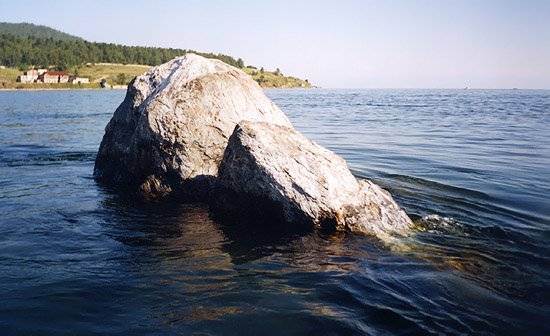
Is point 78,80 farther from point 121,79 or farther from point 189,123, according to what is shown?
point 189,123

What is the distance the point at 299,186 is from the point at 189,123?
393 centimetres

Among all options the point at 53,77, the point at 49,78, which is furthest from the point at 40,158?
the point at 49,78

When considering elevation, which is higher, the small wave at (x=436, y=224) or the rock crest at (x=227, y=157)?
the rock crest at (x=227, y=157)

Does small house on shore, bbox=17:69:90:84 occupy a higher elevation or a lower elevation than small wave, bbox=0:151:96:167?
higher

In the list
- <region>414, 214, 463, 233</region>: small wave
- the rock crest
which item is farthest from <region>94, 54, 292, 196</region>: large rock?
<region>414, 214, 463, 233</region>: small wave

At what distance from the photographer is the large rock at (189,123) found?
11.5 m

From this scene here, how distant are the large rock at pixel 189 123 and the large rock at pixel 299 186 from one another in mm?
1670

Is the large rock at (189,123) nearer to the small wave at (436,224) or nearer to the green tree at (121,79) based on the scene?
the small wave at (436,224)

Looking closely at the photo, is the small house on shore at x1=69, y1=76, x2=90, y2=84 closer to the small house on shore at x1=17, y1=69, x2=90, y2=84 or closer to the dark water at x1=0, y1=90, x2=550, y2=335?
the small house on shore at x1=17, y1=69, x2=90, y2=84

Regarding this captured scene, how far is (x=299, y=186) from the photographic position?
30.1 ft

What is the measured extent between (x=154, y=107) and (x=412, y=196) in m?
7.66

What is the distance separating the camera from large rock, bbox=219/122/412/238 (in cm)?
927

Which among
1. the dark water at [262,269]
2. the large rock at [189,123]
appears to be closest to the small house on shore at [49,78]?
the large rock at [189,123]

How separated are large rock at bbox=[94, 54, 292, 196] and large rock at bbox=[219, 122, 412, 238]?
1670 millimetres
